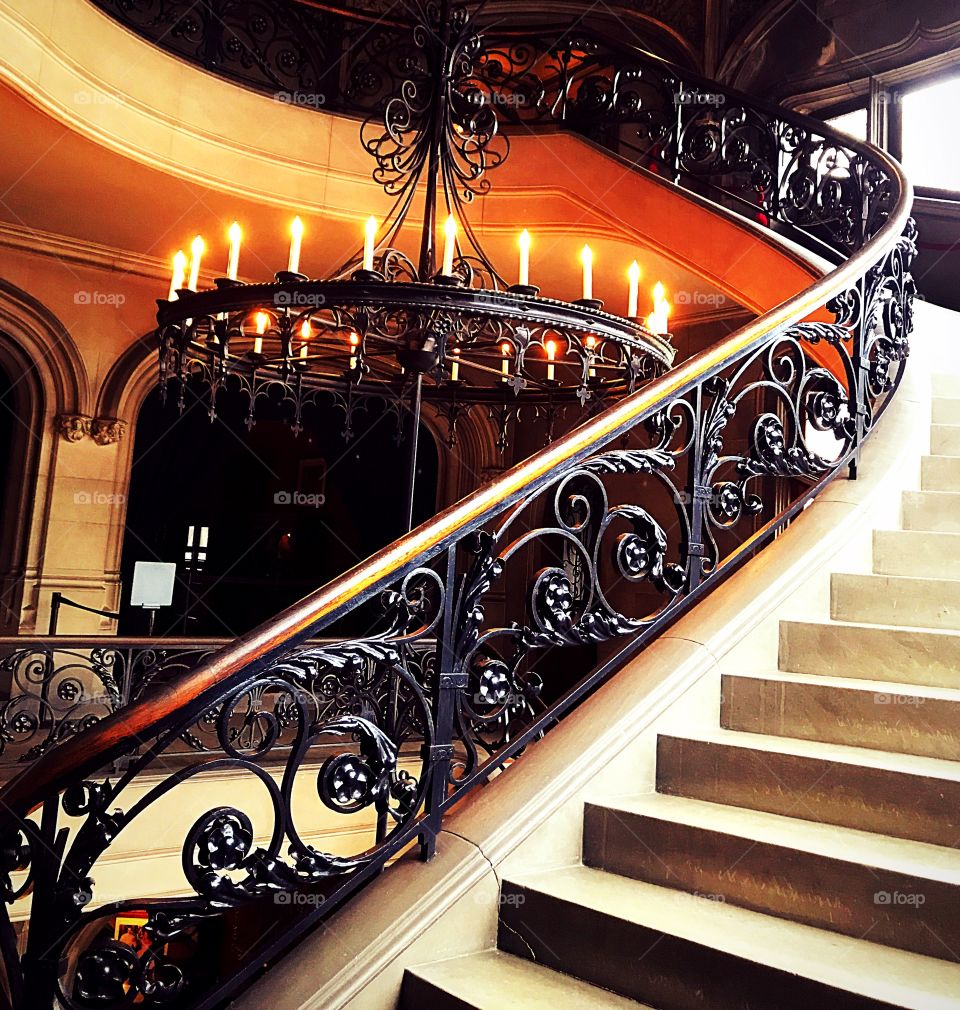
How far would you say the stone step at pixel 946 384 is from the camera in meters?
4.46

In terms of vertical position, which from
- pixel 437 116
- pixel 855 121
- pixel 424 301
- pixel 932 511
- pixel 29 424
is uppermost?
pixel 855 121

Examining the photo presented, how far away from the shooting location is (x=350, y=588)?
79.3 inches

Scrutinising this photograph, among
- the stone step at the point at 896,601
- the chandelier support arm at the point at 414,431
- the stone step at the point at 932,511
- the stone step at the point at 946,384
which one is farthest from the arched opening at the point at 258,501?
the stone step at the point at 896,601

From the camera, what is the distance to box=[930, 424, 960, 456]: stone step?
381cm

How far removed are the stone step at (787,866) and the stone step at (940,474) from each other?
1.90 metres

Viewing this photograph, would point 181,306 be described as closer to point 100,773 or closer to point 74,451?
point 100,773

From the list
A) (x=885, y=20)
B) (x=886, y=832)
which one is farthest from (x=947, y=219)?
(x=886, y=832)

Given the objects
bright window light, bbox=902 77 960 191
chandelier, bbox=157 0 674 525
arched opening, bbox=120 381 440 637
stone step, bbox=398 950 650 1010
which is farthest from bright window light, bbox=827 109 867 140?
stone step, bbox=398 950 650 1010

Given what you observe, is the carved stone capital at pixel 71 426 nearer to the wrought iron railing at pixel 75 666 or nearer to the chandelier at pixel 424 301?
the wrought iron railing at pixel 75 666

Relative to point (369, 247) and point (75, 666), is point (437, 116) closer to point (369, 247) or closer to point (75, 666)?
point (369, 247)

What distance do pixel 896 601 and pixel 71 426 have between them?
656cm

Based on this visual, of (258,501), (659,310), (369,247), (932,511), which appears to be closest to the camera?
(369,247)

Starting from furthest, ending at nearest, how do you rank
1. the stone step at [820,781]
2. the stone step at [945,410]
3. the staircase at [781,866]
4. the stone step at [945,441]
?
1. the stone step at [945,410]
2. the stone step at [945,441]
3. the stone step at [820,781]
4. the staircase at [781,866]

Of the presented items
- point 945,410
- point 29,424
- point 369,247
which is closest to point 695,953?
point 369,247
